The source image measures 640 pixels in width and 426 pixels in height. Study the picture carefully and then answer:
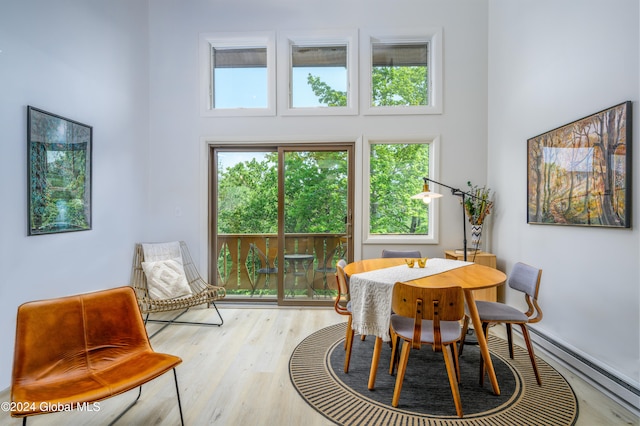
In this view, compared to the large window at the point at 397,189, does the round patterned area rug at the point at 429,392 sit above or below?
below

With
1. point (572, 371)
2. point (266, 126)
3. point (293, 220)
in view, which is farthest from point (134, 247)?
point (572, 371)

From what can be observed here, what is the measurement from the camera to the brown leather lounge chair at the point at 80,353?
55.6 inches

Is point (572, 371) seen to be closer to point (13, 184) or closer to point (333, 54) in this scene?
point (333, 54)

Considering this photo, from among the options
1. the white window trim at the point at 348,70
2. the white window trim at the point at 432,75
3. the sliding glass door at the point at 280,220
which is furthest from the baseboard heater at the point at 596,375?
the white window trim at the point at 348,70

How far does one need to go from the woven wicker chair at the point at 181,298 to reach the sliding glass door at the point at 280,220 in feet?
0.89

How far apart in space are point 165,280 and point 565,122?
13.5 feet

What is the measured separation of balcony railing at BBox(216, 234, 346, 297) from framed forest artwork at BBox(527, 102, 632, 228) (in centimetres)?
214

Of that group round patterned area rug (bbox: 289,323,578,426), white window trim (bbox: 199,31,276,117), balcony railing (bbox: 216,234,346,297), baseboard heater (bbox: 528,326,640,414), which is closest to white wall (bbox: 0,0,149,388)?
white window trim (bbox: 199,31,276,117)

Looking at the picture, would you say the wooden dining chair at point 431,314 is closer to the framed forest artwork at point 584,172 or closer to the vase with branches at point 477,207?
the framed forest artwork at point 584,172

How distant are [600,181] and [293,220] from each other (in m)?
2.91

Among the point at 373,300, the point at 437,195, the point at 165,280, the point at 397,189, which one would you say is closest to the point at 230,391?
the point at 373,300

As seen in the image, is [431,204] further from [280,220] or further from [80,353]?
[80,353]

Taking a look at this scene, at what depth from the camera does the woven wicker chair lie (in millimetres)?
2900

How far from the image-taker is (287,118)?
3.70 meters
